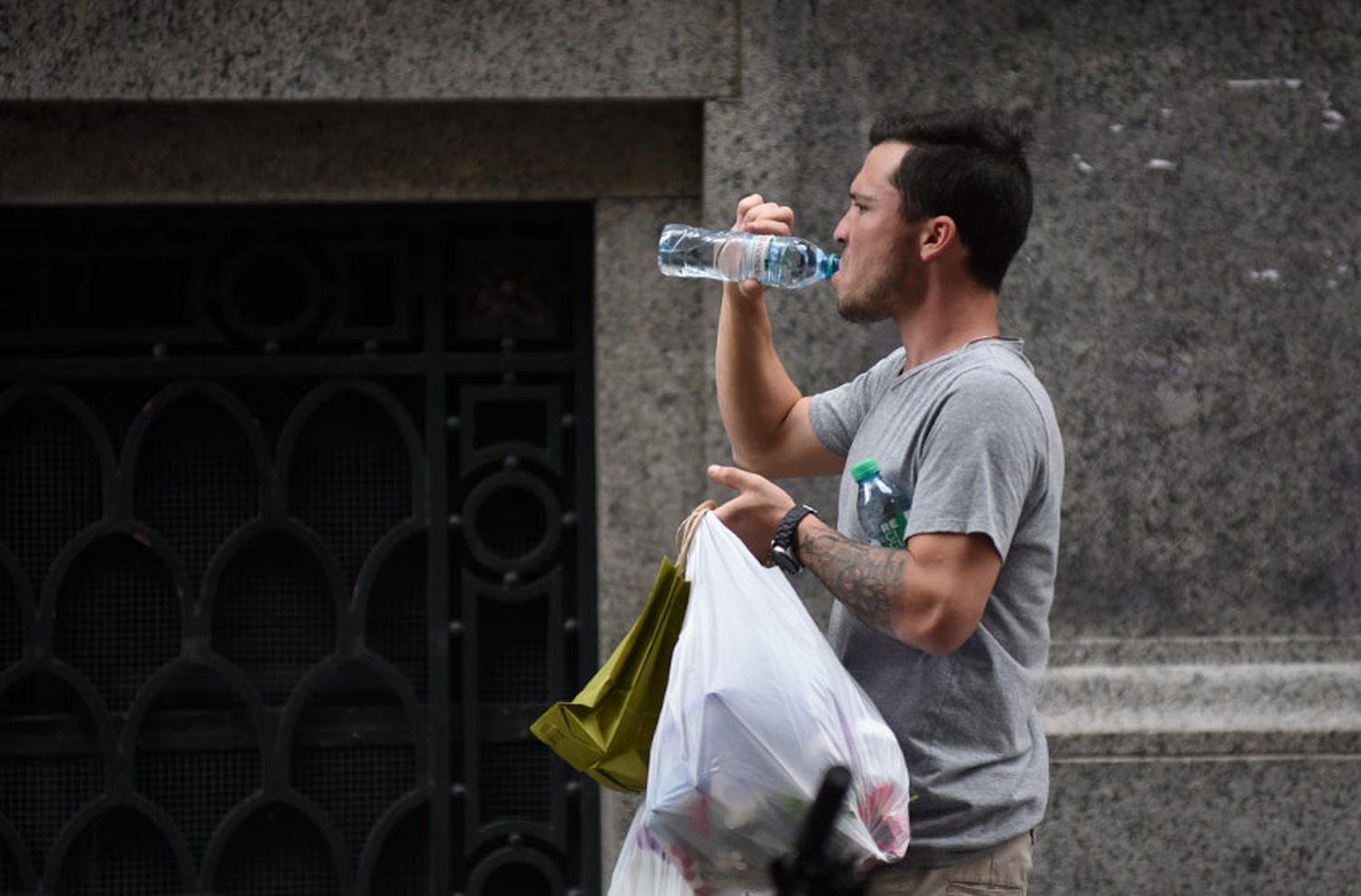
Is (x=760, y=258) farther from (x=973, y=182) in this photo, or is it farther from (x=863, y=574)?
(x=863, y=574)

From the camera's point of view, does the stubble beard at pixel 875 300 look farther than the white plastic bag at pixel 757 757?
Yes

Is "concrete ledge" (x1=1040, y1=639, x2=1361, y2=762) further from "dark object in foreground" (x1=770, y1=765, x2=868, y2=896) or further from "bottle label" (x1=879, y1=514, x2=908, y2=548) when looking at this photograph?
"dark object in foreground" (x1=770, y1=765, x2=868, y2=896)

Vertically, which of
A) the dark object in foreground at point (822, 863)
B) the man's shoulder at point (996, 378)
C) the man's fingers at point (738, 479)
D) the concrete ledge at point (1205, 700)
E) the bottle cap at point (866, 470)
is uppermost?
the man's shoulder at point (996, 378)

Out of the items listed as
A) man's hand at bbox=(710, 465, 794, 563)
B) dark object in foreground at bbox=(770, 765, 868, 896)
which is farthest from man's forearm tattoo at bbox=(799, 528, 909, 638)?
dark object in foreground at bbox=(770, 765, 868, 896)

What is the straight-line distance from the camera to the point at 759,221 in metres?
3.03

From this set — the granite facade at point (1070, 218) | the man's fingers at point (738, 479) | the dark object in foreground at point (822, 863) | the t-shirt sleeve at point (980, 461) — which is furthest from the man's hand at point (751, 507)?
the granite facade at point (1070, 218)

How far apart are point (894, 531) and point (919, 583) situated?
0.60 feet

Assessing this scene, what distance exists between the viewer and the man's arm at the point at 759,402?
3256 mm

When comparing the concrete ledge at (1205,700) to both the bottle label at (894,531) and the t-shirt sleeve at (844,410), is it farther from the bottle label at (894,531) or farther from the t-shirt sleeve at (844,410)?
the bottle label at (894,531)

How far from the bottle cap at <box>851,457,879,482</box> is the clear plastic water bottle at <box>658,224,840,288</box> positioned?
49 cm

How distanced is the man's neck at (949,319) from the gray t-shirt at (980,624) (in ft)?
0.26

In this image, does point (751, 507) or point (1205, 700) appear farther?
point (1205, 700)

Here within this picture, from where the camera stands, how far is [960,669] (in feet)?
8.87

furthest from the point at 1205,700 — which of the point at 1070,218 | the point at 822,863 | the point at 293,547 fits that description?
the point at 822,863
